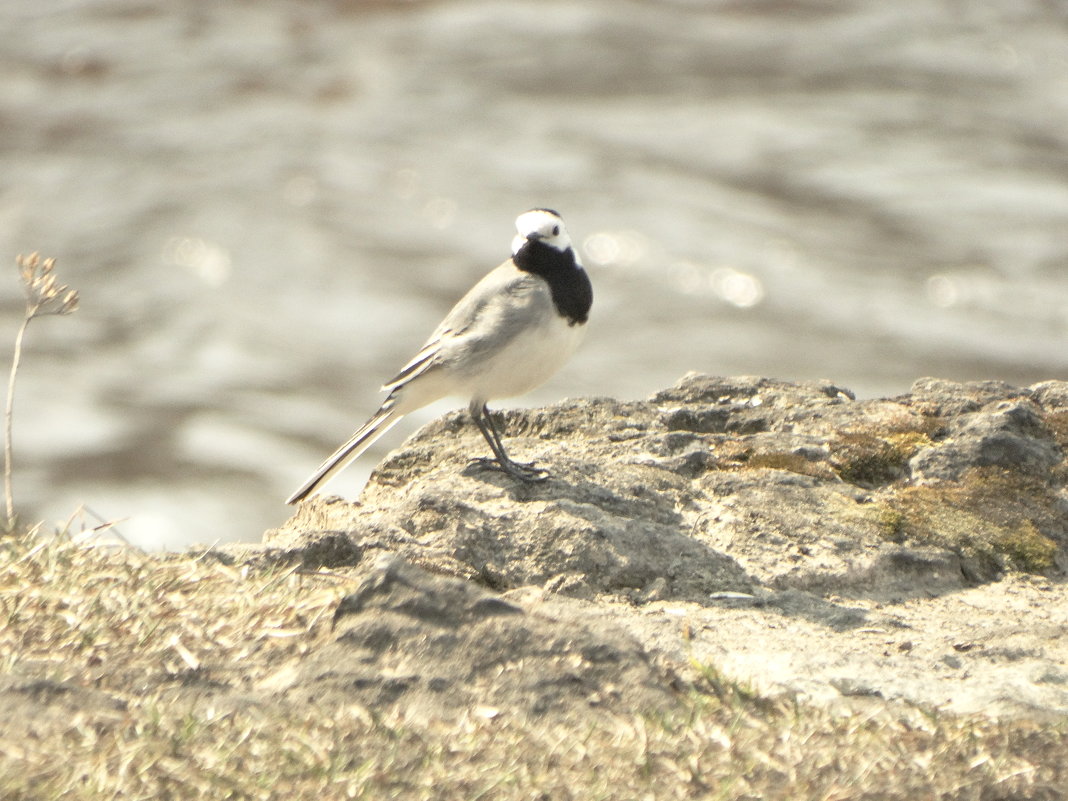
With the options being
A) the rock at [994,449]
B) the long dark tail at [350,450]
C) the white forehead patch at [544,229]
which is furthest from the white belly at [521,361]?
the rock at [994,449]

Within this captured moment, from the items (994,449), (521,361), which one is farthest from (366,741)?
(994,449)

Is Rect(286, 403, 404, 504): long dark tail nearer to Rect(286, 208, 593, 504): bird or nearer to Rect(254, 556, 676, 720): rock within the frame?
Rect(286, 208, 593, 504): bird

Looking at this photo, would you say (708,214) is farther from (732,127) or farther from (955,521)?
(955,521)

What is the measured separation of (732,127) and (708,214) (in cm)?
176

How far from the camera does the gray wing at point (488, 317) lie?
5.80 metres

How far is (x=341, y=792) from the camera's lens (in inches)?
127

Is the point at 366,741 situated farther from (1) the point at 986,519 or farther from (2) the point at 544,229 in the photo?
(2) the point at 544,229

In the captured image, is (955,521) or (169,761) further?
(955,521)

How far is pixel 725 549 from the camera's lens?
461cm

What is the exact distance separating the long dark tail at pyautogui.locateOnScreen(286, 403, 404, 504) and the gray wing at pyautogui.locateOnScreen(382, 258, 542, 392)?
140mm

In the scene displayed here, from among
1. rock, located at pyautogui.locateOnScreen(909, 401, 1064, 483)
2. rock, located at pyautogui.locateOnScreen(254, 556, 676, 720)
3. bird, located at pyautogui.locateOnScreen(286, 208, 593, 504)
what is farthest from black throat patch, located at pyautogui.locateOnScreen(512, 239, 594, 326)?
rock, located at pyautogui.locateOnScreen(254, 556, 676, 720)

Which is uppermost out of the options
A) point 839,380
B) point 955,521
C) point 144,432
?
point 955,521

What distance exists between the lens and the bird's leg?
4.91 meters

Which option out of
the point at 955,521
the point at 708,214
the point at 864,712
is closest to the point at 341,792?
the point at 864,712
